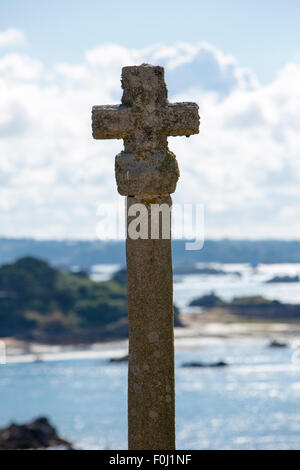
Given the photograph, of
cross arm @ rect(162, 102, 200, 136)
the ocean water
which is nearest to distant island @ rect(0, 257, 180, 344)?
the ocean water

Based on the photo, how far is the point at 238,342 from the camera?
6816 inches

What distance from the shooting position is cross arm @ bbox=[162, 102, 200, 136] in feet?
33.6

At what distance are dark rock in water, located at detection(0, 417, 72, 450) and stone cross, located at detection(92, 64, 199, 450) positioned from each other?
7256 cm

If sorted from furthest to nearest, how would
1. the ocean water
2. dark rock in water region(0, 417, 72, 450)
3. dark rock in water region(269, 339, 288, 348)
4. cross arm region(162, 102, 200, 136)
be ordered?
dark rock in water region(269, 339, 288, 348) < the ocean water < dark rock in water region(0, 417, 72, 450) < cross arm region(162, 102, 200, 136)

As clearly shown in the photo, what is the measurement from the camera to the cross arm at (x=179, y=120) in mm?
10234

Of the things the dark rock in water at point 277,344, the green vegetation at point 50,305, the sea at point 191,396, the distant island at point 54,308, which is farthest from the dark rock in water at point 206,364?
the green vegetation at point 50,305

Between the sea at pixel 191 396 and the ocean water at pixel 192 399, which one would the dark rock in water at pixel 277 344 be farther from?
the ocean water at pixel 192 399

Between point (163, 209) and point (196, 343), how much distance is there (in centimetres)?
16371

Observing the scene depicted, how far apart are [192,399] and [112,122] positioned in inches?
4511

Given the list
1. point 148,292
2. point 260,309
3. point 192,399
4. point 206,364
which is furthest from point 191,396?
point 148,292

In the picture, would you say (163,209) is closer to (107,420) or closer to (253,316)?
(107,420)

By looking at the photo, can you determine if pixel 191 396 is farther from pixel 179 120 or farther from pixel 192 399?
pixel 179 120

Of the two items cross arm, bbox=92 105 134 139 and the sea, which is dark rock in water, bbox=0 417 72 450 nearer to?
the sea

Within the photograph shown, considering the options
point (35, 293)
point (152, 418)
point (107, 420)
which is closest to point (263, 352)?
point (35, 293)
